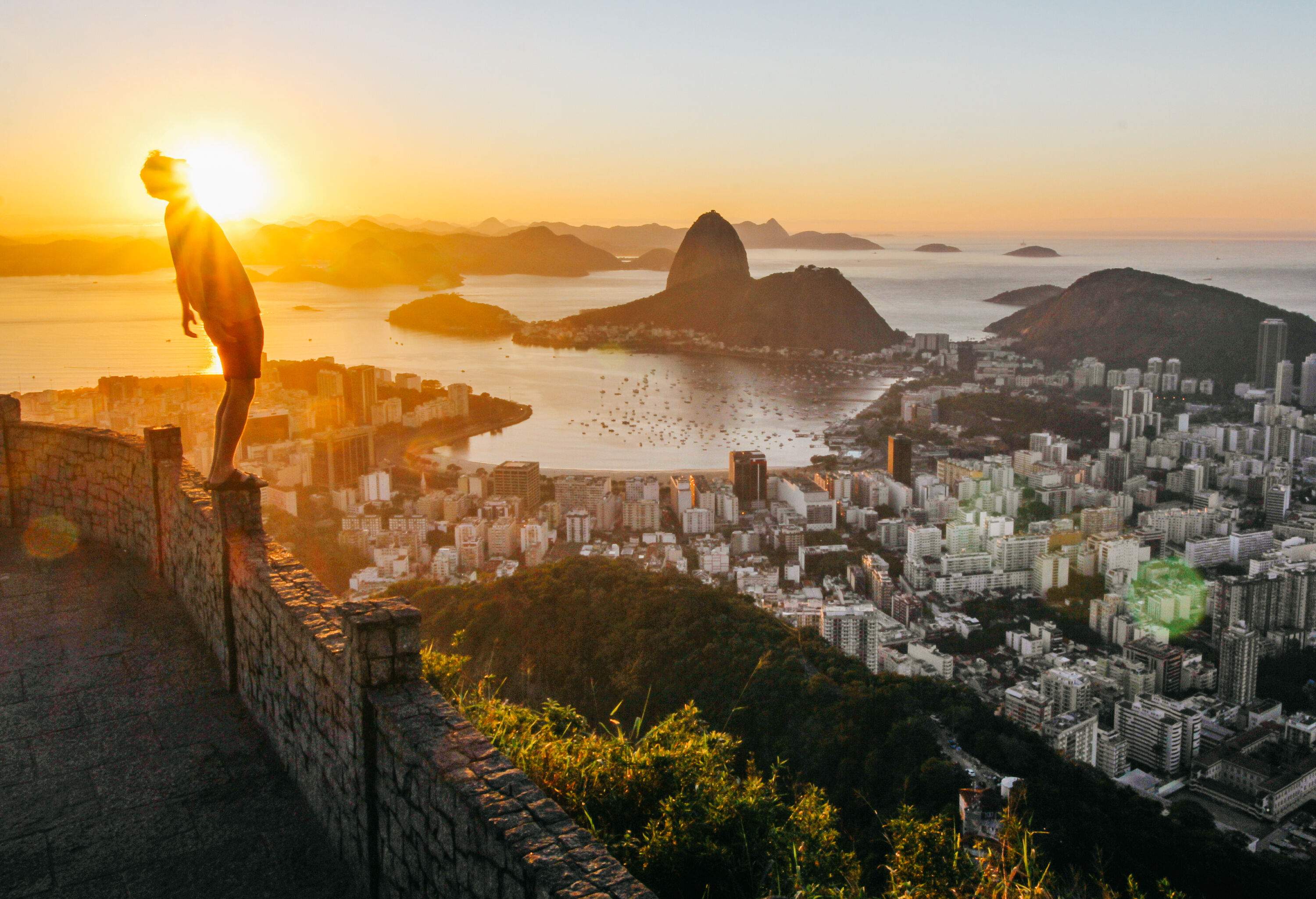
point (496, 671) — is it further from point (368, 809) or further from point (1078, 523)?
point (1078, 523)

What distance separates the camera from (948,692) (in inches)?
260

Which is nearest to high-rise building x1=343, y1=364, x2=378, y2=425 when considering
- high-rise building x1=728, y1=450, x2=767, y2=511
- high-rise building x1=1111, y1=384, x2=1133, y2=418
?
high-rise building x1=728, y1=450, x2=767, y2=511

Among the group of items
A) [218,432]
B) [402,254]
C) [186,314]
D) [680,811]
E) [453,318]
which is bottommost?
[680,811]

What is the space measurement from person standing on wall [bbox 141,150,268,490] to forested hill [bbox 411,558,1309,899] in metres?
2.11

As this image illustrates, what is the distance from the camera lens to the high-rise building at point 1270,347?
86.3 feet

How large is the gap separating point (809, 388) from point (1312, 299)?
21.5 metres

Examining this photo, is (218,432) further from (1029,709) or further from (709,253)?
(709,253)

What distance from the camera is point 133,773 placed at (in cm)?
206

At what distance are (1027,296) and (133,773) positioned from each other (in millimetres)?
49599

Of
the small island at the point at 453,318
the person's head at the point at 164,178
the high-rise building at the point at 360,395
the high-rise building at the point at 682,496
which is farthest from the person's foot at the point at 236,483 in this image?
the small island at the point at 453,318

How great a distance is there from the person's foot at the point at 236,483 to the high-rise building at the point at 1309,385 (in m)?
25.5

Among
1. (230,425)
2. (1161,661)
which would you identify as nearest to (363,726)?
(230,425)

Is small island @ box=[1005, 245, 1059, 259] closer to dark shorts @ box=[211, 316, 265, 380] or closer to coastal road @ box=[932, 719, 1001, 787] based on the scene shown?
coastal road @ box=[932, 719, 1001, 787]

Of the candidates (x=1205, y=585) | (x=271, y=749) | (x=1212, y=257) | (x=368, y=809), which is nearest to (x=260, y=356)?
(x=271, y=749)
